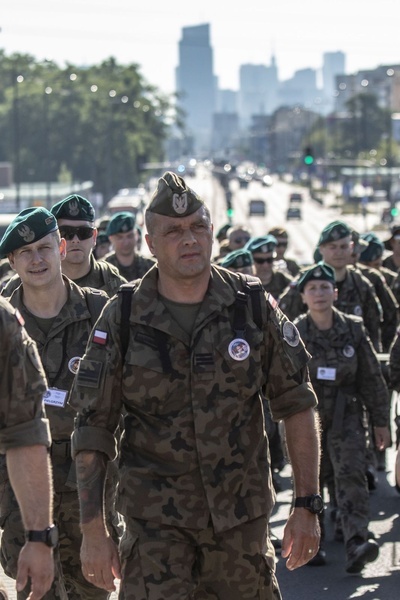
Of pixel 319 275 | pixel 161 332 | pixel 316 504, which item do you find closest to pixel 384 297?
pixel 319 275

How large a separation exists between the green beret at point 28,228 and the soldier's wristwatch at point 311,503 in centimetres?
203

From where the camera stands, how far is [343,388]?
9.74m

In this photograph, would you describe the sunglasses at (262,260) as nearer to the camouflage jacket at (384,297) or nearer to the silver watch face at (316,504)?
the camouflage jacket at (384,297)

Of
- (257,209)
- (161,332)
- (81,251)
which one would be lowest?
(161,332)

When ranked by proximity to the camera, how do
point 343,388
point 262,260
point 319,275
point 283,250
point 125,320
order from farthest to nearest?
point 283,250 < point 262,260 < point 319,275 < point 343,388 < point 125,320

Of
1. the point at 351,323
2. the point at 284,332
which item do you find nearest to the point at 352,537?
the point at 351,323

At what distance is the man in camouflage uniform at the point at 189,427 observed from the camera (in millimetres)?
5508

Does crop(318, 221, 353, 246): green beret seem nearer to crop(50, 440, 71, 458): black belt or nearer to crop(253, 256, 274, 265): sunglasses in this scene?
crop(253, 256, 274, 265): sunglasses

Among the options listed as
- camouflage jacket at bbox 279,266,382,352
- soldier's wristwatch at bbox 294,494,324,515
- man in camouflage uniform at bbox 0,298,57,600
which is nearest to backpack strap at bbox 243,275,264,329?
soldier's wristwatch at bbox 294,494,324,515

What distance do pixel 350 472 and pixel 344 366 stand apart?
2.30 ft

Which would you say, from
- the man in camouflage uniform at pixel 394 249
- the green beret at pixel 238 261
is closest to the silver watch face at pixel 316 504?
the green beret at pixel 238 261

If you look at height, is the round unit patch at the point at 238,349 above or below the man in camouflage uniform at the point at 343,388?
above

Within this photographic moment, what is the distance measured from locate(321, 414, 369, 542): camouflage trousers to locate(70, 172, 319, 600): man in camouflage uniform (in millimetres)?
3938

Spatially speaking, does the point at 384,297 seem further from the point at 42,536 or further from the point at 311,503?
the point at 42,536
